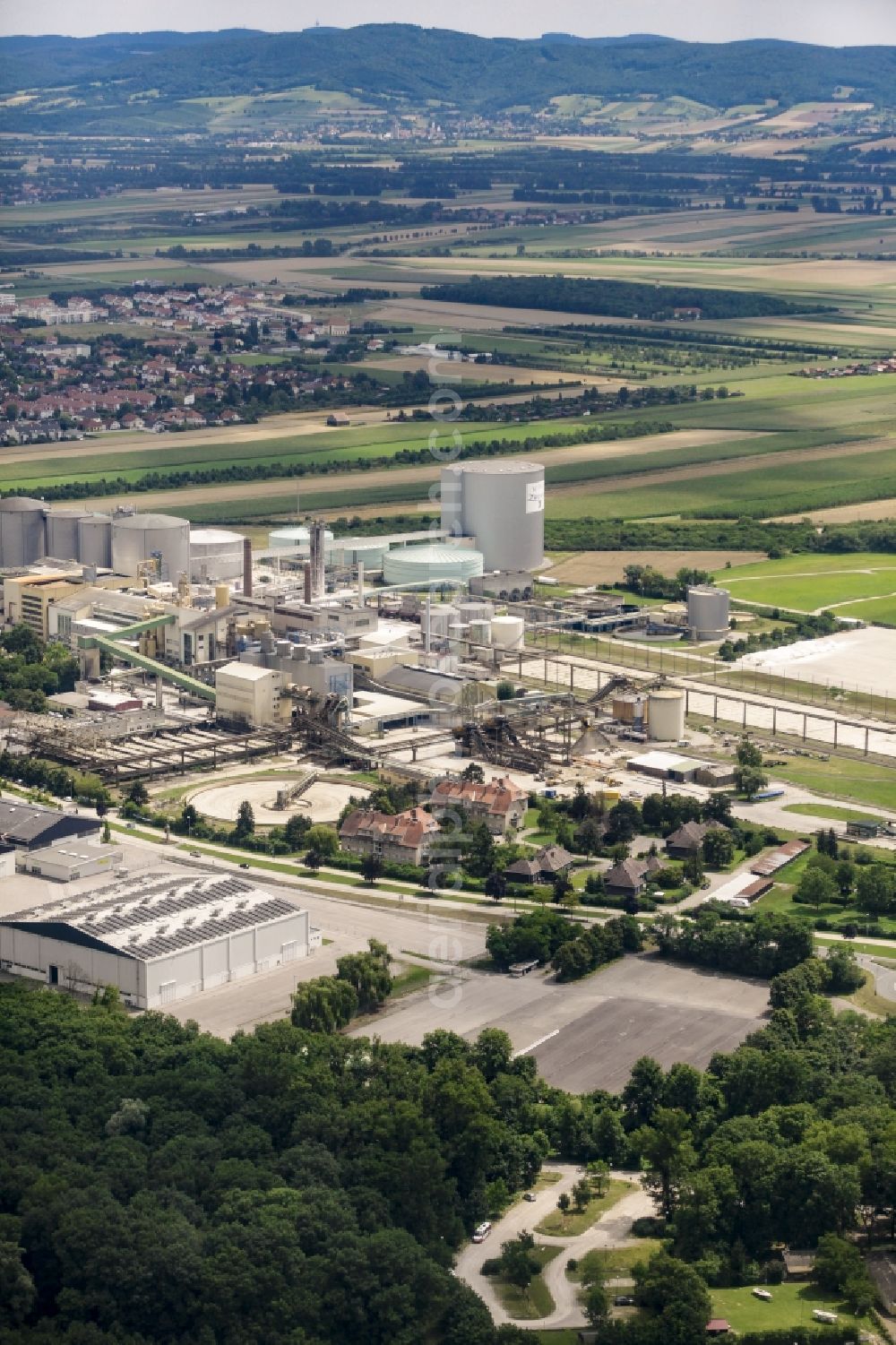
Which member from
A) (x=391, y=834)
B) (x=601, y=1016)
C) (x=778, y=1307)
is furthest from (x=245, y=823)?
(x=778, y=1307)

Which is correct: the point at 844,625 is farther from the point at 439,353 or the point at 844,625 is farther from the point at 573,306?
the point at 573,306

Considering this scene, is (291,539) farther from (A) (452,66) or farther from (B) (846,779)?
(A) (452,66)

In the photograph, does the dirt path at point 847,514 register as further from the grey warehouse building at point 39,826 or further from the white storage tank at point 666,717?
the grey warehouse building at point 39,826

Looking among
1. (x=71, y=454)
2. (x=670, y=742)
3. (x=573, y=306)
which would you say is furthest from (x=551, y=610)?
(x=573, y=306)

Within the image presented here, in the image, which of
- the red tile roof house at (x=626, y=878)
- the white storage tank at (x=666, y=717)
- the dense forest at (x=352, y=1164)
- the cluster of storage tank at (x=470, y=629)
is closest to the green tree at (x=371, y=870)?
the red tile roof house at (x=626, y=878)

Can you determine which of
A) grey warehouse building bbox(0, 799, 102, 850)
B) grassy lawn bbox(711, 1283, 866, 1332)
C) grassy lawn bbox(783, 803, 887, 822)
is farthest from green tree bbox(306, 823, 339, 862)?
grassy lawn bbox(711, 1283, 866, 1332)

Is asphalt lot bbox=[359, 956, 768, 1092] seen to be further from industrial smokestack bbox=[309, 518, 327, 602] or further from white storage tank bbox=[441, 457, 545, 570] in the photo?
white storage tank bbox=[441, 457, 545, 570]
